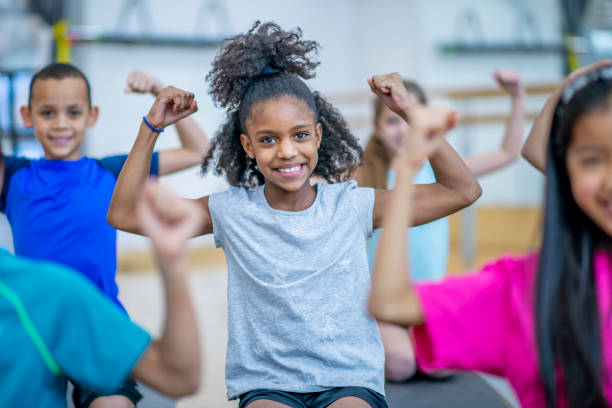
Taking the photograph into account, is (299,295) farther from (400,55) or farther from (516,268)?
(400,55)

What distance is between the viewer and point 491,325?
909 mm

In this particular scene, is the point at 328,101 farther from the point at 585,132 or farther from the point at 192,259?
the point at 192,259

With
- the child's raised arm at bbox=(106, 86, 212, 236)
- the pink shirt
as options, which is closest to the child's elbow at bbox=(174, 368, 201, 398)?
the pink shirt

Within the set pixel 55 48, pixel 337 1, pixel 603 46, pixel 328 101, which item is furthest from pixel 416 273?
pixel 337 1

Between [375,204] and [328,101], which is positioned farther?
[328,101]

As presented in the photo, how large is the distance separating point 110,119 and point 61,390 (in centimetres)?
437

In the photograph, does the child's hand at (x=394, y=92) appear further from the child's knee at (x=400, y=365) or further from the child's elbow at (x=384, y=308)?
the child's knee at (x=400, y=365)

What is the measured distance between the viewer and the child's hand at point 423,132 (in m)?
0.86

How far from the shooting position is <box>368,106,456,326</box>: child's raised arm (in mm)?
860

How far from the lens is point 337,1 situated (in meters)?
5.98

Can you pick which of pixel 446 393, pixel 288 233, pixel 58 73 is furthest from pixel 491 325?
pixel 58 73

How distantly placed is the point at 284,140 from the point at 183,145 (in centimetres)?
55

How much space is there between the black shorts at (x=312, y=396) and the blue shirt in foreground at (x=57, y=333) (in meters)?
0.47

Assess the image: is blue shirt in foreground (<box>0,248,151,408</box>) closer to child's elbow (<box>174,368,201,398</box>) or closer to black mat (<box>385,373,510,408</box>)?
child's elbow (<box>174,368,201,398</box>)
